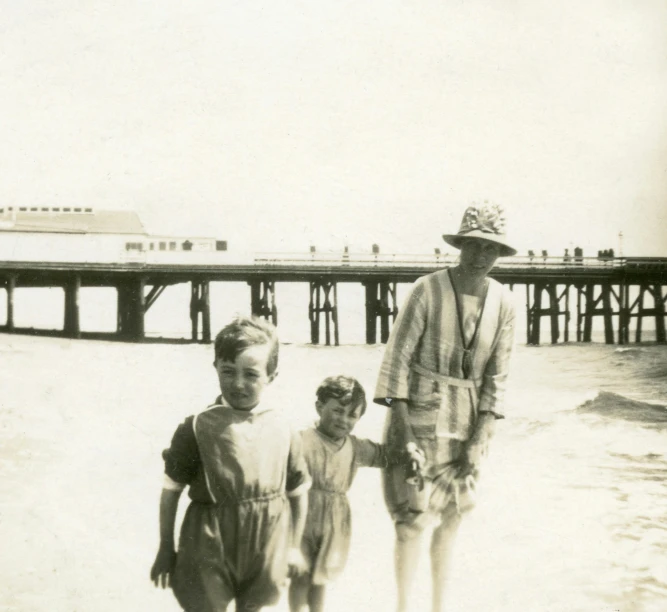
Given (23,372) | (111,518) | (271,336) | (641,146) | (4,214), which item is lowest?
(111,518)

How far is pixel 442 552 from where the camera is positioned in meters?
2.32

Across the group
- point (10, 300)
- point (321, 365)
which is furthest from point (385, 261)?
point (10, 300)

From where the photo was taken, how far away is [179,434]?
70.9 inches

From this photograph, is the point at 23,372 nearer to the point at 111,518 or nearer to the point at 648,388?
the point at 111,518

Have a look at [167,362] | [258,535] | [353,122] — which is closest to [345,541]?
[258,535]

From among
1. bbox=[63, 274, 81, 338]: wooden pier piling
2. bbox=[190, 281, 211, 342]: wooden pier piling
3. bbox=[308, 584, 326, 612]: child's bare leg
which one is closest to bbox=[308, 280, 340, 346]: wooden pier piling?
bbox=[190, 281, 211, 342]: wooden pier piling

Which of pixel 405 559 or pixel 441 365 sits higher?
pixel 441 365

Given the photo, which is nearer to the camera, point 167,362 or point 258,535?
point 258,535

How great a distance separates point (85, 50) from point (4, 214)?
3.12 feet

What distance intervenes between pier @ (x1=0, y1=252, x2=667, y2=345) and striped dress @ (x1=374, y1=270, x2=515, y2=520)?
867 millimetres

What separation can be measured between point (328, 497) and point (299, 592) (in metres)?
0.28

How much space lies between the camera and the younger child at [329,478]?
203cm

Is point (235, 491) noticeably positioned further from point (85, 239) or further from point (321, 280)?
point (85, 239)

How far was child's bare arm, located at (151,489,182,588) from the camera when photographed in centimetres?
173
